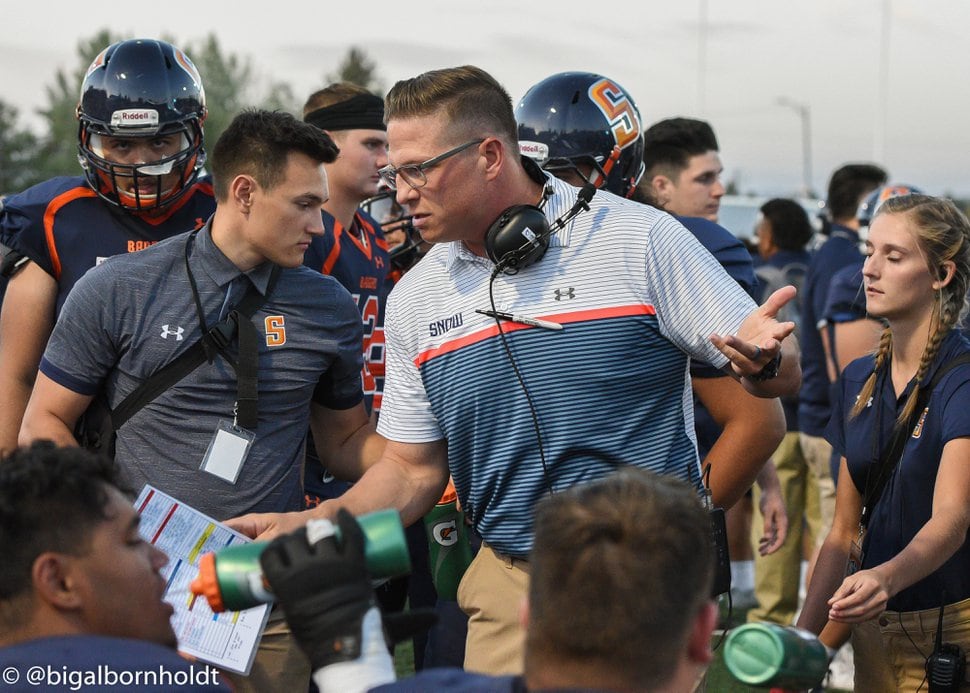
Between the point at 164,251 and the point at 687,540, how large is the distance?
2487 millimetres

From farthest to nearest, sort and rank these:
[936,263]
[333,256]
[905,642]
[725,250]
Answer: [333,256] → [725,250] → [936,263] → [905,642]

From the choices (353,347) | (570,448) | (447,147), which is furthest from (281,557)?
(353,347)

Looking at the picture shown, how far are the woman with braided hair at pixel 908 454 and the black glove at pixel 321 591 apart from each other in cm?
204

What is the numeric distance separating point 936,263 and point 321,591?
280cm

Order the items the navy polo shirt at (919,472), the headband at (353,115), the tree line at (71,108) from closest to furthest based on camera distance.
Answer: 1. the navy polo shirt at (919,472)
2. the headband at (353,115)
3. the tree line at (71,108)

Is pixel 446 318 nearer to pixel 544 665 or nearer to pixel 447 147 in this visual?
pixel 447 147

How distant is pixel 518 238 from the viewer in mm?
3600

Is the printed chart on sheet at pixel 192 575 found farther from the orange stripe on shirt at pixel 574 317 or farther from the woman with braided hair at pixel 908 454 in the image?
the woman with braided hair at pixel 908 454

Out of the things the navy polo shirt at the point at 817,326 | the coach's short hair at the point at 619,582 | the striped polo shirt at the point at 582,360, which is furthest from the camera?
the navy polo shirt at the point at 817,326

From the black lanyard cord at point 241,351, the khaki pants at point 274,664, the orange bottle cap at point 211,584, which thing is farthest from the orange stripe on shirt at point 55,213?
the orange bottle cap at point 211,584

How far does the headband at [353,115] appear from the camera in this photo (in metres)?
6.25

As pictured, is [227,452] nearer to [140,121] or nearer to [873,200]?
[140,121]

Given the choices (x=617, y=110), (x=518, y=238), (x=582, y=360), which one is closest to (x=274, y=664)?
(x=582, y=360)

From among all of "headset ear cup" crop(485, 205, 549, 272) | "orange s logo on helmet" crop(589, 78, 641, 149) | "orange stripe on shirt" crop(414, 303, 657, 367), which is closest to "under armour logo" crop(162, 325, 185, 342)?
"orange stripe on shirt" crop(414, 303, 657, 367)
